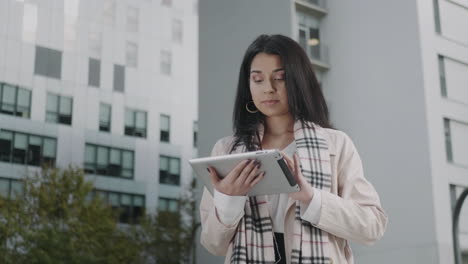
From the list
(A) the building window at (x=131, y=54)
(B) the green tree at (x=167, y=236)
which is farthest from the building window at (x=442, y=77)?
(A) the building window at (x=131, y=54)

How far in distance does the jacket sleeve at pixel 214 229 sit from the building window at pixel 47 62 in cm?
1437

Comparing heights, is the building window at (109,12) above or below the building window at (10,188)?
above

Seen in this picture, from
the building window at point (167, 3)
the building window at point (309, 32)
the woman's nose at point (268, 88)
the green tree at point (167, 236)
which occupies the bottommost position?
the woman's nose at point (268, 88)

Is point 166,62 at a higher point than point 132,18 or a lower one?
lower

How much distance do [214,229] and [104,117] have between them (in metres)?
16.0

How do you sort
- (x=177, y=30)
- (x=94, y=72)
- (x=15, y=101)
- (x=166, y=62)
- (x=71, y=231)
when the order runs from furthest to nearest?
(x=177, y=30) < (x=166, y=62) < (x=94, y=72) < (x=71, y=231) < (x=15, y=101)

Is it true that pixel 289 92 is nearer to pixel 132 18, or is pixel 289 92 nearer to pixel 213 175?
pixel 213 175

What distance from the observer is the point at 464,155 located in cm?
842

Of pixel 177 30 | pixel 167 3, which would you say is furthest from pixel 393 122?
pixel 167 3

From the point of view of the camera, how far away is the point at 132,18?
60.1 feet

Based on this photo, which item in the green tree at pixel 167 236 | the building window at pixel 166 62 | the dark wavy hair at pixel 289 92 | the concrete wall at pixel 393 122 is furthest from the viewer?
the building window at pixel 166 62

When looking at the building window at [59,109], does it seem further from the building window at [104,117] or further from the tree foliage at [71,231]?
the tree foliage at [71,231]

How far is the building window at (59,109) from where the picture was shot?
16.0 meters

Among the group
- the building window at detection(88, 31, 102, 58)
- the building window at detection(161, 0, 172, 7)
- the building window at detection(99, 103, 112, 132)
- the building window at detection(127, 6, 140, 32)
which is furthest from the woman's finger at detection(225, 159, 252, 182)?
the building window at detection(161, 0, 172, 7)
